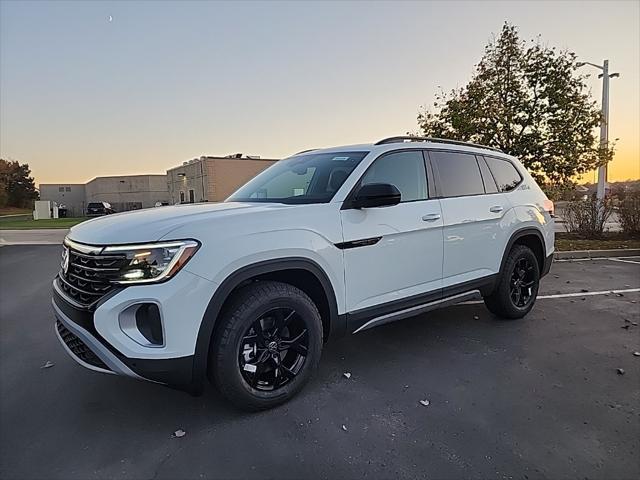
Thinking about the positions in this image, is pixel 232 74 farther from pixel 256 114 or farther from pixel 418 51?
pixel 418 51

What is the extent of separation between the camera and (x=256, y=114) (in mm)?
14680

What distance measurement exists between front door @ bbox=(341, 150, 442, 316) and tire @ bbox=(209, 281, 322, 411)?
46 cm

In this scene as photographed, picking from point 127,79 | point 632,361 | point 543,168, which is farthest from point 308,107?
point 632,361

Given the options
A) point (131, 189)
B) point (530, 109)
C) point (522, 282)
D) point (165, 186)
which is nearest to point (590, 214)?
point (530, 109)

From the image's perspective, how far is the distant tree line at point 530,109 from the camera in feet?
34.3

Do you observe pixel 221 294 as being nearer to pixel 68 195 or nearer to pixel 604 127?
pixel 604 127

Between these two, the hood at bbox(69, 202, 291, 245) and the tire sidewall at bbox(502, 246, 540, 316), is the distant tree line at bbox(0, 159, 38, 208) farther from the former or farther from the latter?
the tire sidewall at bbox(502, 246, 540, 316)

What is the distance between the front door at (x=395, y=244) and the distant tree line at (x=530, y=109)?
26.3 ft

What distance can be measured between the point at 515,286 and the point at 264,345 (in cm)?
328

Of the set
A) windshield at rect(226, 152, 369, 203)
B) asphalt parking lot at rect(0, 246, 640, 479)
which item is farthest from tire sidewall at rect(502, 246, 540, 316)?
windshield at rect(226, 152, 369, 203)

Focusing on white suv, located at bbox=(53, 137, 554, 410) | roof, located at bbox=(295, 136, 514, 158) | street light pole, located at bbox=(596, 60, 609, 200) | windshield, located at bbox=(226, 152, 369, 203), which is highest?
street light pole, located at bbox=(596, 60, 609, 200)

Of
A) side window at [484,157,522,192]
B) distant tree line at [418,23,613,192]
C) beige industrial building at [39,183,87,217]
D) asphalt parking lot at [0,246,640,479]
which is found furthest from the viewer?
beige industrial building at [39,183,87,217]

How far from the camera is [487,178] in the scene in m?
4.30

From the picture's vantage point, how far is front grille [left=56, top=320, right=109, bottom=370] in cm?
228
